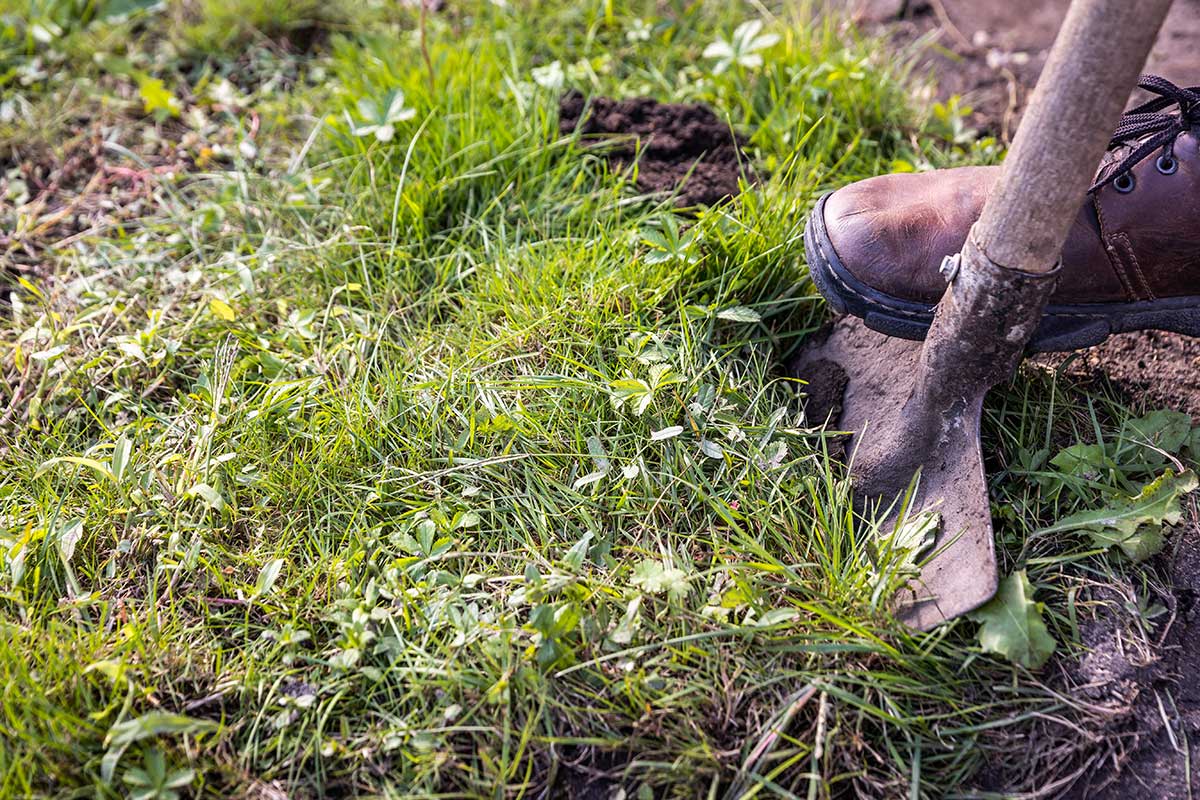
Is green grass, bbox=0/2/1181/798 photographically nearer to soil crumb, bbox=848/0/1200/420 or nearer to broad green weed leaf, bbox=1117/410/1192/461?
broad green weed leaf, bbox=1117/410/1192/461

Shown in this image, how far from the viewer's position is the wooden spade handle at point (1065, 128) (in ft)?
4.20

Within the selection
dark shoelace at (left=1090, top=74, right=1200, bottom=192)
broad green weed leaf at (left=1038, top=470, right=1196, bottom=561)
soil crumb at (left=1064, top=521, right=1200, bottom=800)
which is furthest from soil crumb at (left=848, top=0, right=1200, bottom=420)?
soil crumb at (left=1064, top=521, right=1200, bottom=800)

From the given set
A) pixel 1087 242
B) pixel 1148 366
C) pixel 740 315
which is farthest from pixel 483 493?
pixel 1148 366

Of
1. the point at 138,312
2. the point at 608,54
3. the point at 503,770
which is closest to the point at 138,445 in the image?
the point at 138,312

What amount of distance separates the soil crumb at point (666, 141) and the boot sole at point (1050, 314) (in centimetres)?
54

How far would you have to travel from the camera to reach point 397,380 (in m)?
1.97

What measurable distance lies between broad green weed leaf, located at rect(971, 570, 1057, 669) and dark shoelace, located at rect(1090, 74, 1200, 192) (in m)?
0.82

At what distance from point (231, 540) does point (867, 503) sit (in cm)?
127

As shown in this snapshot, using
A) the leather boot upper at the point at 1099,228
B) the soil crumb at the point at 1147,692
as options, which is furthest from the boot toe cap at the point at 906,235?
the soil crumb at the point at 1147,692

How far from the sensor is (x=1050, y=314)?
71.3 inches

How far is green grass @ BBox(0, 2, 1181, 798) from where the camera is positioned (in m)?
1.48

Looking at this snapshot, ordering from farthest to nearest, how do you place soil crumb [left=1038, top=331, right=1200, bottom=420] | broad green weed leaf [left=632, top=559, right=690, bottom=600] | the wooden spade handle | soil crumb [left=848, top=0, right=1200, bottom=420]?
soil crumb [left=848, top=0, right=1200, bottom=420], soil crumb [left=1038, top=331, right=1200, bottom=420], broad green weed leaf [left=632, top=559, right=690, bottom=600], the wooden spade handle

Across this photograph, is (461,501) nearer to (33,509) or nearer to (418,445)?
(418,445)

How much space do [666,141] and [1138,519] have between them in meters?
1.46
